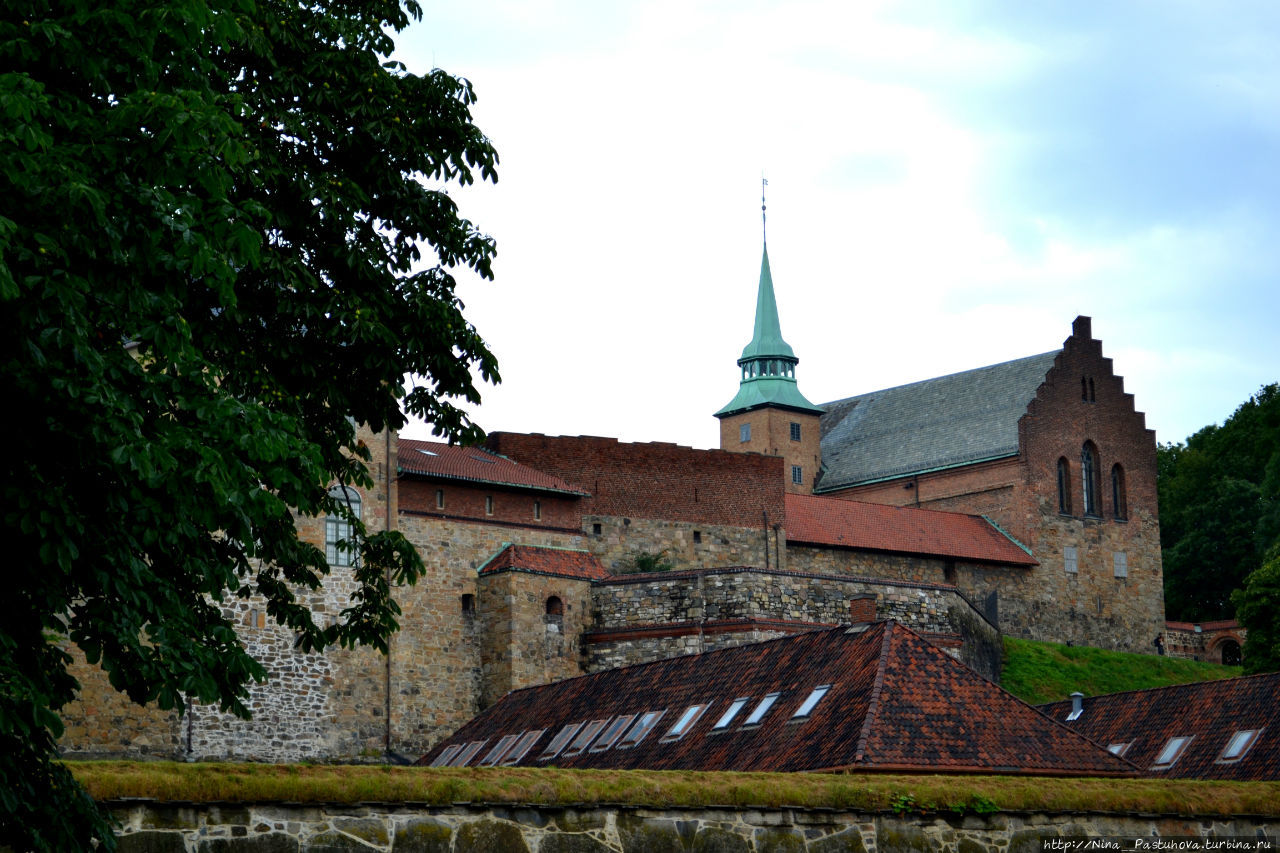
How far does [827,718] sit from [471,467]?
25.2 metres

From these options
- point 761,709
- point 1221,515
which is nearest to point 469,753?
point 761,709

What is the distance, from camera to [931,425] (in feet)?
234

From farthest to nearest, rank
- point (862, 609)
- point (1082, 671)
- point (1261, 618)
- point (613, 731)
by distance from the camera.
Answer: point (1082, 671)
point (1261, 618)
point (862, 609)
point (613, 731)

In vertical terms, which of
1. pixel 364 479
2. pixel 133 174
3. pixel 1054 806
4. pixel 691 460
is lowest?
pixel 1054 806

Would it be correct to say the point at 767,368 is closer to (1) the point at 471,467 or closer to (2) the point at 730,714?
(1) the point at 471,467

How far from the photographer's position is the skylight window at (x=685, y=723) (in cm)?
2983

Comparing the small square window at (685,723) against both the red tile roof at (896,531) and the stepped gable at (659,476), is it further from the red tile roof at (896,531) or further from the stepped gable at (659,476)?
the red tile roof at (896,531)

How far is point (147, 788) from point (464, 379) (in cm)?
674

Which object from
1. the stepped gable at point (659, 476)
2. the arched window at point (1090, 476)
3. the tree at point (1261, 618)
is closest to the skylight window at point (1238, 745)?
the tree at point (1261, 618)

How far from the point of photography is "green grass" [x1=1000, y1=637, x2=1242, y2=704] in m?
53.3

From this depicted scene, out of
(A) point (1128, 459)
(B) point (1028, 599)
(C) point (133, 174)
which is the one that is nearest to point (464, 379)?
(C) point (133, 174)

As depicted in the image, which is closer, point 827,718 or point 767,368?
point 827,718

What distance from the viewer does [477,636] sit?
4806cm

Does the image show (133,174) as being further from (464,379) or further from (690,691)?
(690,691)
